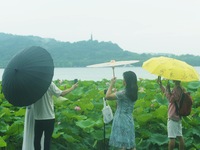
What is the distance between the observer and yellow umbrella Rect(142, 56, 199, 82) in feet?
16.5

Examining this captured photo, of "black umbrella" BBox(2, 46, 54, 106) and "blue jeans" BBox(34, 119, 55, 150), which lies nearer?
"black umbrella" BBox(2, 46, 54, 106)

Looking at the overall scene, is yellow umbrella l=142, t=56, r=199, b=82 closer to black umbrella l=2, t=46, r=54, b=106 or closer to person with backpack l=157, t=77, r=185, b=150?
person with backpack l=157, t=77, r=185, b=150

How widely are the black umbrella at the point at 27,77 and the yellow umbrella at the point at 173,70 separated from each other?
1.32 m

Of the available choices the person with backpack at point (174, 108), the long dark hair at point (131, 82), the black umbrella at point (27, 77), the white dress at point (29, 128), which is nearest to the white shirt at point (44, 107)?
the white dress at point (29, 128)

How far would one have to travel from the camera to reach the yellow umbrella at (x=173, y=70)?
5.04 m

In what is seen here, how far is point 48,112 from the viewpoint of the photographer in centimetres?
494

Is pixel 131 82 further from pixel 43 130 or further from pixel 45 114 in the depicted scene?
pixel 43 130

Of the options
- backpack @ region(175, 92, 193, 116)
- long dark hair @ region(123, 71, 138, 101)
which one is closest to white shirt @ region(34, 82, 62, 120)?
long dark hair @ region(123, 71, 138, 101)

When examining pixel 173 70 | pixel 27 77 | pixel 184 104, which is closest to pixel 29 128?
pixel 27 77

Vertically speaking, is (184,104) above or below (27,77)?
below

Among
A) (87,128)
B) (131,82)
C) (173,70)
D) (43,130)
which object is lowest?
(87,128)

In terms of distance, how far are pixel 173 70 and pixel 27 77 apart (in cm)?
177

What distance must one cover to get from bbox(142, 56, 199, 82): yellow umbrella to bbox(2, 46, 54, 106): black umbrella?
1319 millimetres

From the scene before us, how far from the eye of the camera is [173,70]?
5.09 meters
